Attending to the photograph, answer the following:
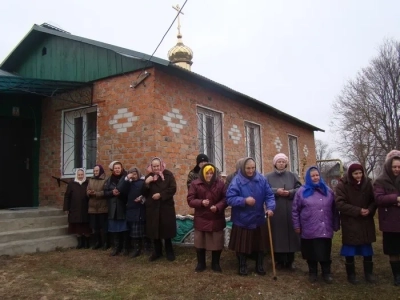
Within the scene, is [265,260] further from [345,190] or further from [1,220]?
[1,220]

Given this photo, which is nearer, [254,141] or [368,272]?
[368,272]

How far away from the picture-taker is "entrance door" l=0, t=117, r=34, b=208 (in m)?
7.50

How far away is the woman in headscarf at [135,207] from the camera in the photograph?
560 cm

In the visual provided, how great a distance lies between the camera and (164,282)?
14.0 ft

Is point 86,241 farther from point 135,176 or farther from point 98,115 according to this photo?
point 98,115

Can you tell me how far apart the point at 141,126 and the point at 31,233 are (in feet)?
8.78

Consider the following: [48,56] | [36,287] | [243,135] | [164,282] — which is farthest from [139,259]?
[48,56]

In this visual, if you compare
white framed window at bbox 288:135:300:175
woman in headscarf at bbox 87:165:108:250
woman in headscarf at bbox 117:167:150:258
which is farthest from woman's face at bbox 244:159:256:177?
white framed window at bbox 288:135:300:175

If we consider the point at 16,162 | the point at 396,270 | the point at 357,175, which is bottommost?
the point at 396,270

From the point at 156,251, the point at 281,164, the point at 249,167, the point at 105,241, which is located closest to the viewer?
the point at 249,167

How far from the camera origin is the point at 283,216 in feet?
15.5

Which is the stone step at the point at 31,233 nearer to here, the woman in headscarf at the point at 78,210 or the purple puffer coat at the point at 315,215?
the woman in headscarf at the point at 78,210

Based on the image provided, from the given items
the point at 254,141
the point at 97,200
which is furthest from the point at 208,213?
the point at 254,141

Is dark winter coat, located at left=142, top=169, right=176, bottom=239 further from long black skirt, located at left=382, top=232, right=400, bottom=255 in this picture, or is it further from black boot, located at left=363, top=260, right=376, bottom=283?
long black skirt, located at left=382, top=232, right=400, bottom=255
